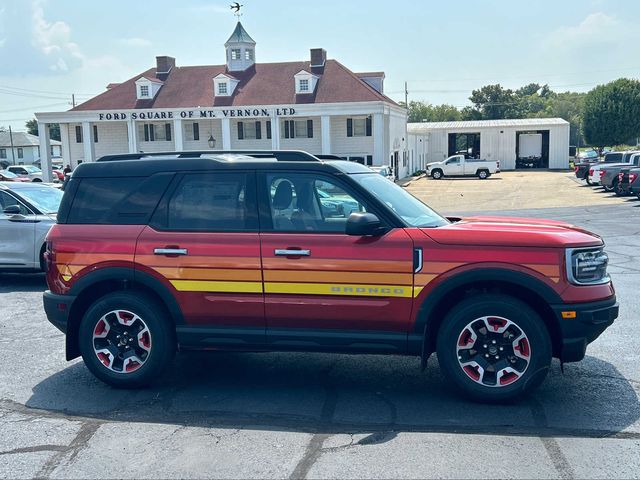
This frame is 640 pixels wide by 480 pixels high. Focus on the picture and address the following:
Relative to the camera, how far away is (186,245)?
5.71 meters

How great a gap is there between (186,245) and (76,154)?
1910 inches

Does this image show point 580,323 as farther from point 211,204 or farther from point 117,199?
point 117,199

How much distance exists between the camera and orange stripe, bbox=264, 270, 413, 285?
536 centimetres

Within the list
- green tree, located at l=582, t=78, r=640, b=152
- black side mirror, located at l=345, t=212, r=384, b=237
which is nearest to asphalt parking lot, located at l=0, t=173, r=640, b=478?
black side mirror, located at l=345, t=212, r=384, b=237

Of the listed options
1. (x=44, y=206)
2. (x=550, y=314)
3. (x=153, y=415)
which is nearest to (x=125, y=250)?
(x=153, y=415)

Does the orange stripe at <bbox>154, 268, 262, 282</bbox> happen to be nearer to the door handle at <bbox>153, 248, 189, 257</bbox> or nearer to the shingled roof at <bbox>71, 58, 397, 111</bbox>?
the door handle at <bbox>153, 248, 189, 257</bbox>

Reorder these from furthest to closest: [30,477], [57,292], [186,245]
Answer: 1. [57,292]
2. [186,245]
3. [30,477]

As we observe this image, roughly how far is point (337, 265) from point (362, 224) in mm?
409

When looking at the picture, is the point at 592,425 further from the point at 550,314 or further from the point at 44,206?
the point at 44,206

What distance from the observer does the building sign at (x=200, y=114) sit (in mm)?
44656

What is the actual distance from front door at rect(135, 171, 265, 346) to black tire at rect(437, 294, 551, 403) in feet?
5.11

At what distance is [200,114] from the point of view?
1811 inches

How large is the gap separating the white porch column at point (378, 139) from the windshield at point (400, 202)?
37761 millimetres

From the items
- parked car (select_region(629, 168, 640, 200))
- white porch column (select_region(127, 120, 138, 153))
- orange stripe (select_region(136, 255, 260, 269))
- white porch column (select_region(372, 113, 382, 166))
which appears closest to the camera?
orange stripe (select_region(136, 255, 260, 269))
